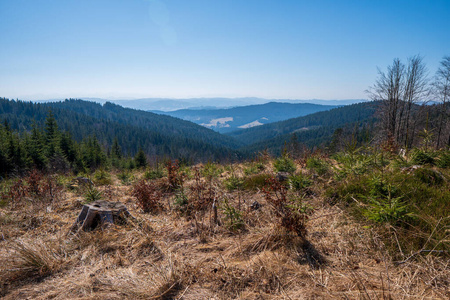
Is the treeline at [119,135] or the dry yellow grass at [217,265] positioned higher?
the dry yellow grass at [217,265]

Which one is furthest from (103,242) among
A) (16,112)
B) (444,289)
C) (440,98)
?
(16,112)

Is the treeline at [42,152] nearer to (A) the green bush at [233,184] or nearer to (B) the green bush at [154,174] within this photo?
(B) the green bush at [154,174]

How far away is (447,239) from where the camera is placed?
2.00 meters

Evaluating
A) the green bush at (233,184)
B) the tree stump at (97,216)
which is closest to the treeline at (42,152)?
the tree stump at (97,216)

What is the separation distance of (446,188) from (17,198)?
8.04 meters

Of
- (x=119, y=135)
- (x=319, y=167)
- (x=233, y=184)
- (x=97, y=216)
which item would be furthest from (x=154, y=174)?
(x=119, y=135)

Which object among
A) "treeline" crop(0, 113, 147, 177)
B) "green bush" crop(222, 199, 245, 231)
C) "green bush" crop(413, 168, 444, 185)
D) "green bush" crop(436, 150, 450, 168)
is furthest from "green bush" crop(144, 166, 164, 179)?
"treeline" crop(0, 113, 147, 177)

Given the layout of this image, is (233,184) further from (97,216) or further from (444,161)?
(444,161)

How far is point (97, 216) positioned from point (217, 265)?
2272mm

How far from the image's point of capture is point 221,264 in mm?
2264

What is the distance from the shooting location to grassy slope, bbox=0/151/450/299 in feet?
6.01

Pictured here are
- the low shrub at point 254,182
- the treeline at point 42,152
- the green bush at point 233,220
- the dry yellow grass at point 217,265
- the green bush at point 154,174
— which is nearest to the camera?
the dry yellow grass at point 217,265

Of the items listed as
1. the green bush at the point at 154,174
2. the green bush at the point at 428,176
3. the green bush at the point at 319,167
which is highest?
the green bush at the point at 428,176

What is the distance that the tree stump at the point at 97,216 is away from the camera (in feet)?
10.5
